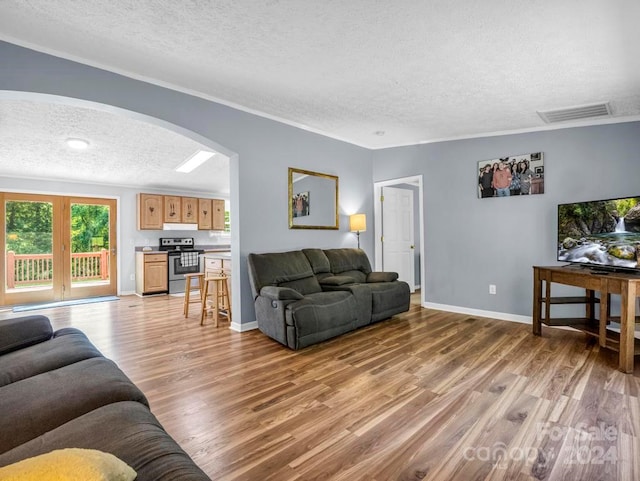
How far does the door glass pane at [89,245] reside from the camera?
20.0 ft

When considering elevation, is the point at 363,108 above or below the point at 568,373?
above

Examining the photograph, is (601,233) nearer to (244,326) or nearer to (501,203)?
(501,203)

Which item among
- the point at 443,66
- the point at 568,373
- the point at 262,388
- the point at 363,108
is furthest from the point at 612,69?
the point at 262,388

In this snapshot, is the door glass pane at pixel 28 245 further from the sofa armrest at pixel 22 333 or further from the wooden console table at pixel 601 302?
the wooden console table at pixel 601 302

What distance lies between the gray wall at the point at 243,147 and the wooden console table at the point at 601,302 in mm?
2599

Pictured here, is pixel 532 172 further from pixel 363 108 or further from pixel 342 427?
pixel 342 427

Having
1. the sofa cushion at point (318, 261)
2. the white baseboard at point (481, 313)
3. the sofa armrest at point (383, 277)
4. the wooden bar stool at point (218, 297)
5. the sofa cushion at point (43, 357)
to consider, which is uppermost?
the sofa cushion at point (318, 261)

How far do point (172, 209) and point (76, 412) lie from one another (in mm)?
6338

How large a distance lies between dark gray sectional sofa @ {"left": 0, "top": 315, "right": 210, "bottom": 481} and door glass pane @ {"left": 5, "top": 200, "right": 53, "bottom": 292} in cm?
504

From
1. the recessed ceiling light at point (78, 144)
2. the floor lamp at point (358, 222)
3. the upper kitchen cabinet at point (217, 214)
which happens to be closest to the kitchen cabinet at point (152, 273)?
the upper kitchen cabinet at point (217, 214)

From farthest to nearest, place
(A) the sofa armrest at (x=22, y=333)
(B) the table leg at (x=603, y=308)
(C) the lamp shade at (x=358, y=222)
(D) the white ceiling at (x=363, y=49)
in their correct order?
(C) the lamp shade at (x=358, y=222) < (B) the table leg at (x=603, y=308) < (D) the white ceiling at (x=363, y=49) < (A) the sofa armrest at (x=22, y=333)

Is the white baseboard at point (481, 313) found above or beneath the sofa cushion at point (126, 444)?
beneath

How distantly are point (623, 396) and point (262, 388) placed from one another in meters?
2.55

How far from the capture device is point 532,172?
405 cm
